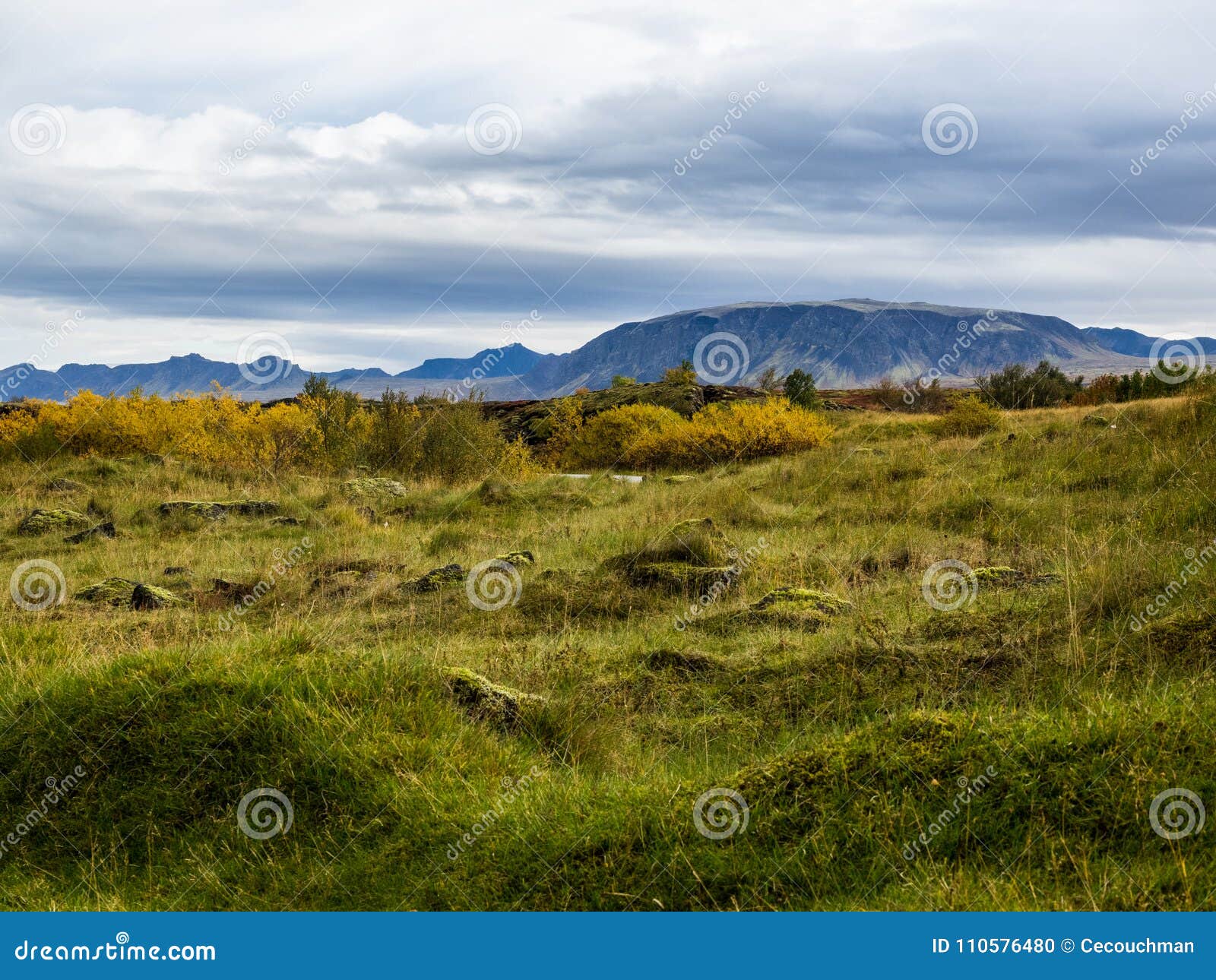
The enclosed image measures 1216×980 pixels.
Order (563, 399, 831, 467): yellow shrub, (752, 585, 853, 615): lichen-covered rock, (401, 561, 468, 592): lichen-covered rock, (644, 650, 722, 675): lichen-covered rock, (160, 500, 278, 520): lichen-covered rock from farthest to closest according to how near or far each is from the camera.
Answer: (563, 399, 831, 467): yellow shrub, (160, 500, 278, 520): lichen-covered rock, (401, 561, 468, 592): lichen-covered rock, (752, 585, 853, 615): lichen-covered rock, (644, 650, 722, 675): lichen-covered rock

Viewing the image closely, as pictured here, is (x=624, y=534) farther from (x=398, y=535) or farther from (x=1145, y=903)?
(x=1145, y=903)

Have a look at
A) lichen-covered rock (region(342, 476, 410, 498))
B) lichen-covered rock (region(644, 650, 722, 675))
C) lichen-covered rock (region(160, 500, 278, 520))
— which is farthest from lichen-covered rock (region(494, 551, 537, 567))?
lichen-covered rock (region(342, 476, 410, 498))

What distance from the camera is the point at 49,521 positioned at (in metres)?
15.3

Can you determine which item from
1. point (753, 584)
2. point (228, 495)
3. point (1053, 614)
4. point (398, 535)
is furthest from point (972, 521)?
point (228, 495)

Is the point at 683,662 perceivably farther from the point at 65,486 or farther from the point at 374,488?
the point at 65,486

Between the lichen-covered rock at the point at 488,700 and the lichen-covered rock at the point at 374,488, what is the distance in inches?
502

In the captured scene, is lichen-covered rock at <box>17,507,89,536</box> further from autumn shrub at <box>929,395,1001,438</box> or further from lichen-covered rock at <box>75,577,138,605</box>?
autumn shrub at <box>929,395,1001,438</box>

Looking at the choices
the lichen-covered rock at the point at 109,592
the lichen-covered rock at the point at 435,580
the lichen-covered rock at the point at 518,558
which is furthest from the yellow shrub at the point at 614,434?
the lichen-covered rock at the point at 109,592

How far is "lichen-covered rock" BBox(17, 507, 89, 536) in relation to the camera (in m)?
15.0

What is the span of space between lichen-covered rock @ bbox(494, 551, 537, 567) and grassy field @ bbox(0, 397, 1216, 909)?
2.75 ft

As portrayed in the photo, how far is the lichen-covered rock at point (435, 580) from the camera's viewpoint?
999 centimetres

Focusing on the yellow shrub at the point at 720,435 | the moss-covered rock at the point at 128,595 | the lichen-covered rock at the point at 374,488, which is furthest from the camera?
the yellow shrub at the point at 720,435

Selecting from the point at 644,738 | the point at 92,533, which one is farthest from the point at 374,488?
the point at 644,738

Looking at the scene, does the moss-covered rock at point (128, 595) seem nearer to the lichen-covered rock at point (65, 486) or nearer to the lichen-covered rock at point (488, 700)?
the lichen-covered rock at point (488, 700)
